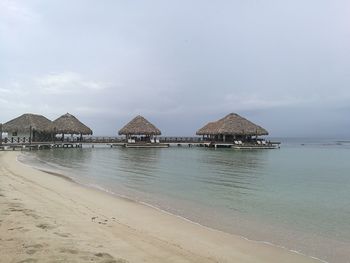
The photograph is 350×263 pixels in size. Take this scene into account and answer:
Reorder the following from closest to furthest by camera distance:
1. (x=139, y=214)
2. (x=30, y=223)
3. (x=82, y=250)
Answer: (x=82, y=250), (x=30, y=223), (x=139, y=214)

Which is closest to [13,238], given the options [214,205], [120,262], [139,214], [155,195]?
[120,262]

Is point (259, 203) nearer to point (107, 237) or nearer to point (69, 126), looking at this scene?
point (107, 237)

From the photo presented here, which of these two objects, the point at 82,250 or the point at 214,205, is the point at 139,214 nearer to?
the point at 214,205

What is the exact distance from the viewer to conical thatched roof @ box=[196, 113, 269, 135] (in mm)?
51469

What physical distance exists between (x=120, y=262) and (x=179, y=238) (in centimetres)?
236

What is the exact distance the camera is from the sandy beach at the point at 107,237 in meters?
4.80

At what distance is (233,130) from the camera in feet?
169

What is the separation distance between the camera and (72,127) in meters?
49.6

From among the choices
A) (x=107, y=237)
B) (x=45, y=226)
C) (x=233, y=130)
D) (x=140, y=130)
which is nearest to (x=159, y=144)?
(x=140, y=130)

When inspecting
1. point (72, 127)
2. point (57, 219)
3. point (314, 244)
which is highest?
point (72, 127)

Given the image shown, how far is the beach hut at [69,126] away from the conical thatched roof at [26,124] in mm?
1857

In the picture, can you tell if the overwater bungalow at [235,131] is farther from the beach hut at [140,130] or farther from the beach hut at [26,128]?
the beach hut at [26,128]

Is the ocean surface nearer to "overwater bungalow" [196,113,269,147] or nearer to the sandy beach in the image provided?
the sandy beach

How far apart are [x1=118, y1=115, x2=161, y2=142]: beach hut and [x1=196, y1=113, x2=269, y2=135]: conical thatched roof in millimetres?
8393
